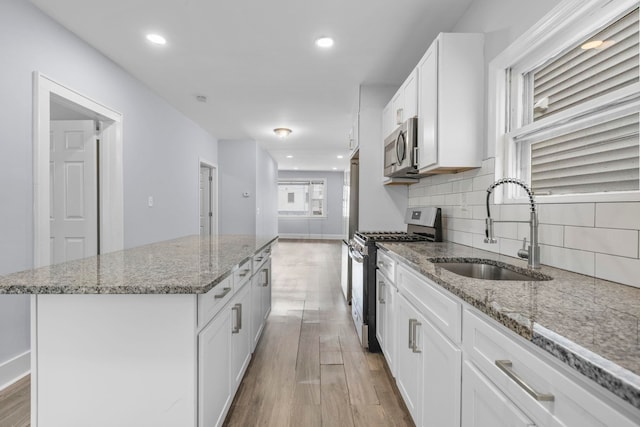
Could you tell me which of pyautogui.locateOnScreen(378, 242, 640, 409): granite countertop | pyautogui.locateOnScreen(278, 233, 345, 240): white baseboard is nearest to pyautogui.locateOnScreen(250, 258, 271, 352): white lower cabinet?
pyautogui.locateOnScreen(378, 242, 640, 409): granite countertop

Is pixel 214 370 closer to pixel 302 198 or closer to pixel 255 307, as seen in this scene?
pixel 255 307

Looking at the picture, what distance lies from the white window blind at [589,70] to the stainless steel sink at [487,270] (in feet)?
2.52

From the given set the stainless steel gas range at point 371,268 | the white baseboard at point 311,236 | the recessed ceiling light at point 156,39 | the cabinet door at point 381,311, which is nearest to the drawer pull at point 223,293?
the cabinet door at point 381,311

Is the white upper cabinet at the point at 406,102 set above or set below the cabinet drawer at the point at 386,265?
above

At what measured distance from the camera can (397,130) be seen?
2.64 metres

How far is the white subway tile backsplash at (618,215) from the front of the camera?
3.53 feet

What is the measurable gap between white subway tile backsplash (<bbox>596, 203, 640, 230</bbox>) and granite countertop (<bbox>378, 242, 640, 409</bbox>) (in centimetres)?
21

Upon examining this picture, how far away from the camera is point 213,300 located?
1.34 metres

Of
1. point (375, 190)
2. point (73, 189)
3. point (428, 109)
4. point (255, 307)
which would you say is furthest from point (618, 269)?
point (73, 189)

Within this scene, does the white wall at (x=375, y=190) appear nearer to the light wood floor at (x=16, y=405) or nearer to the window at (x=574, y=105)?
the window at (x=574, y=105)

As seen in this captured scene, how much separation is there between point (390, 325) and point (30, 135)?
2.76 meters

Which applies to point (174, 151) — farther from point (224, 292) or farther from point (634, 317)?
point (634, 317)

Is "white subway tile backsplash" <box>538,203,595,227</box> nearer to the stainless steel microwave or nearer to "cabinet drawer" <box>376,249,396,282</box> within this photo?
"cabinet drawer" <box>376,249,396,282</box>

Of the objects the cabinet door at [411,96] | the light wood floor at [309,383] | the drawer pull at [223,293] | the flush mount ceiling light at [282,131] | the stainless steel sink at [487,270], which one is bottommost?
the light wood floor at [309,383]
